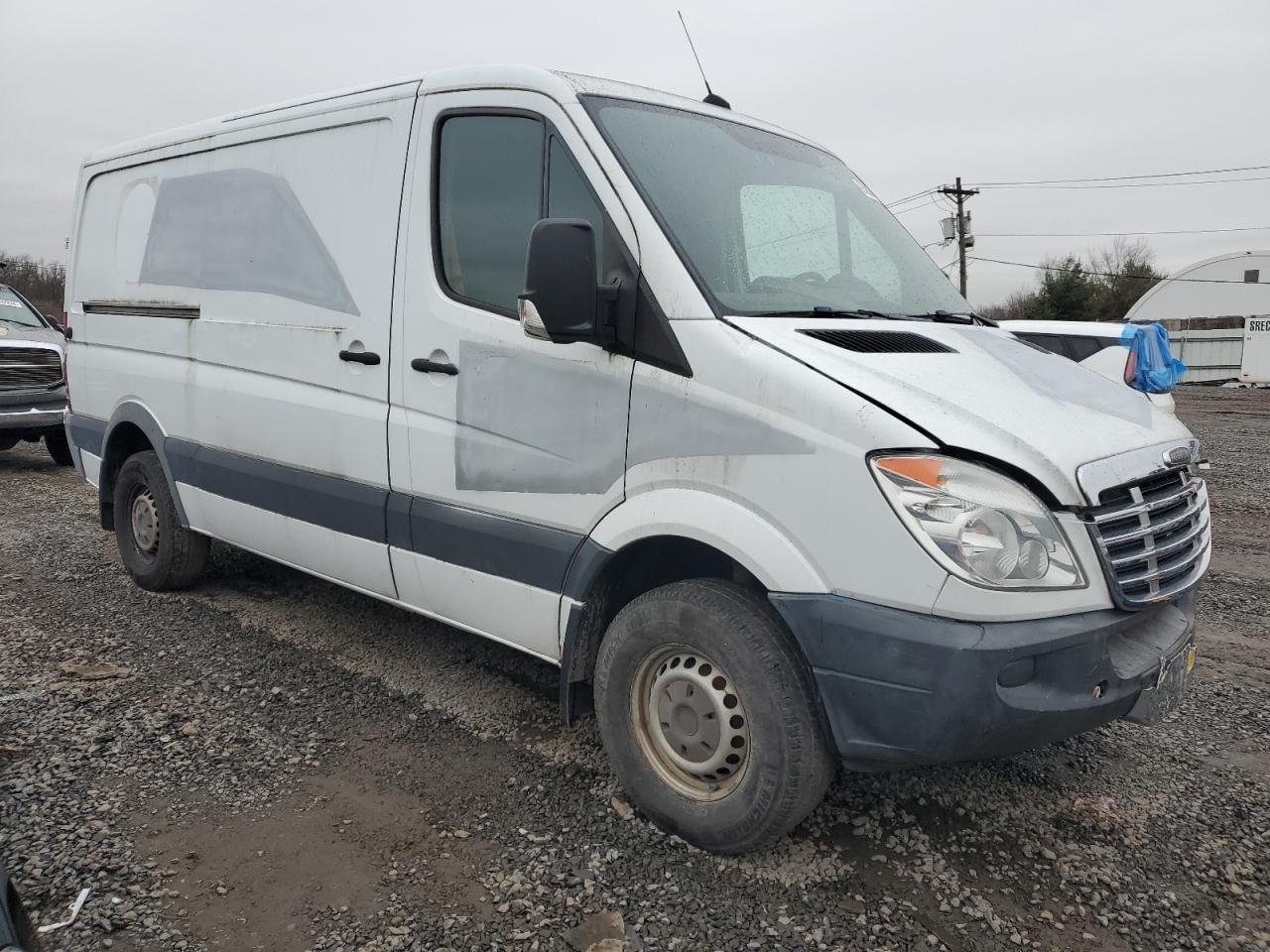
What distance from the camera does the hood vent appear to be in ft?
9.15

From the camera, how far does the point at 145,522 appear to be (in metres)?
5.50

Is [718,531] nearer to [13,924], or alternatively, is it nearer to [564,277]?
[564,277]

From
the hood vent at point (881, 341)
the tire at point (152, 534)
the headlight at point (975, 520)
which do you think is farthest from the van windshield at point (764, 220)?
the tire at point (152, 534)

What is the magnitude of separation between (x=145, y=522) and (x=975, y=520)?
4.82m

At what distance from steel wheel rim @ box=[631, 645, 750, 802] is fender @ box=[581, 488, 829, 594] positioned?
35 centimetres

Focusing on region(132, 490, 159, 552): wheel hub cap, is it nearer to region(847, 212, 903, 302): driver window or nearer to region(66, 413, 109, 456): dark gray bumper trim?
region(66, 413, 109, 456): dark gray bumper trim

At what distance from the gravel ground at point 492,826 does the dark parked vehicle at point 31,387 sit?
6.91 meters

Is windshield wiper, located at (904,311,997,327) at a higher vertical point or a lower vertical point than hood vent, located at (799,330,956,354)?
higher

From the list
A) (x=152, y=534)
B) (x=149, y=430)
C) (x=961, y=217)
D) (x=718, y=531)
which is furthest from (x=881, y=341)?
(x=961, y=217)

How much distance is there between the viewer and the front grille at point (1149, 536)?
2521mm

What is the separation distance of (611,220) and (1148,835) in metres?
2.60

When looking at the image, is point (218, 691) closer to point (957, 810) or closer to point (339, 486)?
point (339, 486)

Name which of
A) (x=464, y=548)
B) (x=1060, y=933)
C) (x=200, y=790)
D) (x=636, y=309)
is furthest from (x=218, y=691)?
(x=1060, y=933)

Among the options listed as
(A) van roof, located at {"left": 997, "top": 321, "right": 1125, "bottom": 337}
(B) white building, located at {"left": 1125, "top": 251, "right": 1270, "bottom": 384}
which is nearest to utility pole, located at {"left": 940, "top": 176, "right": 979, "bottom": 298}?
(B) white building, located at {"left": 1125, "top": 251, "right": 1270, "bottom": 384}
